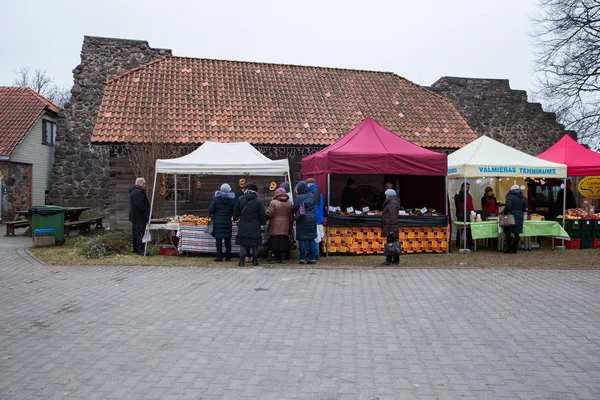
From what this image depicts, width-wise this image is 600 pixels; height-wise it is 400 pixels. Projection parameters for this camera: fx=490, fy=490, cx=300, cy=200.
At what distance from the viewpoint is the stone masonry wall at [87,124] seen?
2138 cm

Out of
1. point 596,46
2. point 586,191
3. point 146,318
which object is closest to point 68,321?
point 146,318

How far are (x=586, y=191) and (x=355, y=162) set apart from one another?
25.9 ft

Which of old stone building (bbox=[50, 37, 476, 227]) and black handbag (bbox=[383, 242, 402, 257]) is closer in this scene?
black handbag (bbox=[383, 242, 402, 257])

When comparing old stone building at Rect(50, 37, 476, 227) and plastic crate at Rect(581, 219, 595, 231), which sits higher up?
old stone building at Rect(50, 37, 476, 227)

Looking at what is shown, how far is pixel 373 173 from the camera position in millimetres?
11406

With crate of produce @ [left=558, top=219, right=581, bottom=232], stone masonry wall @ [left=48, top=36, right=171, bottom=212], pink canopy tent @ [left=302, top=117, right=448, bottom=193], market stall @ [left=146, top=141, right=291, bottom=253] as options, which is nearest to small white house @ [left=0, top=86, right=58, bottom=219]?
stone masonry wall @ [left=48, top=36, right=171, bottom=212]

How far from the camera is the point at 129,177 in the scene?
49.3 feet

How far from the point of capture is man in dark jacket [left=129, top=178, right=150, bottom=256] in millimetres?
11359

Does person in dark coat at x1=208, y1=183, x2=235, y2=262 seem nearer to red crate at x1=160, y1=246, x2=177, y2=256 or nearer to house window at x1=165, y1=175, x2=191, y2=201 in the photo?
red crate at x1=160, y1=246, x2=177, y2=256

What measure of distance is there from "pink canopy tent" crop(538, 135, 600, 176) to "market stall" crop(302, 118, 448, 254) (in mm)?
4697

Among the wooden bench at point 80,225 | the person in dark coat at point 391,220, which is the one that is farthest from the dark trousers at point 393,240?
the wooden bench at point 80,225

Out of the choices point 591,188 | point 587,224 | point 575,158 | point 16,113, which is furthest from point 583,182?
point 16,113

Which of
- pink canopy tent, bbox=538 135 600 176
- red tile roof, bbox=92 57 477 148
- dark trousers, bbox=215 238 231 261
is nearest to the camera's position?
dark trousers, bbox=215 238 231 261

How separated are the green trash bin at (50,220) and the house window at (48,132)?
41.9 feet
